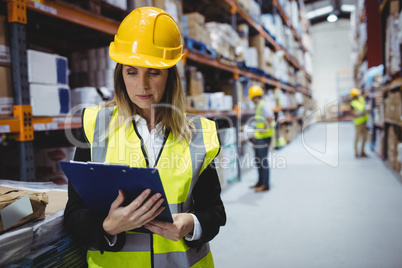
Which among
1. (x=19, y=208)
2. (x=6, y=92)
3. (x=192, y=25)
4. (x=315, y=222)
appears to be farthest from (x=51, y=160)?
(x=315, y=222)

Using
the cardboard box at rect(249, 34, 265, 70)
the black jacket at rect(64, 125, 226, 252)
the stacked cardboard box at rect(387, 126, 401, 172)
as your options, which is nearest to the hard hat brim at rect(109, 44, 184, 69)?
the black jacket at rect(64, 125, 226, 252)

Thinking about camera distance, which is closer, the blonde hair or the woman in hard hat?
the woman in hard hat

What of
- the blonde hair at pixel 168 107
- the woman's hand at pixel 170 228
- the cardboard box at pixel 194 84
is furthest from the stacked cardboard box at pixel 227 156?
the woman's hand at pixel 170 228

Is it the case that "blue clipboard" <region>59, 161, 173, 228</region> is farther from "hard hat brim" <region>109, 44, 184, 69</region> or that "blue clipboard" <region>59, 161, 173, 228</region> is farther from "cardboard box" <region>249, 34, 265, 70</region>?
"cardboard box" <region>249, 34, 265, 70</region>

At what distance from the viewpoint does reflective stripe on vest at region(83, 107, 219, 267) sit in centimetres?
107

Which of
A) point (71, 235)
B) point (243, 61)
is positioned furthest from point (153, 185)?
point (243, 61)

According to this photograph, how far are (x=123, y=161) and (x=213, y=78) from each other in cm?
501

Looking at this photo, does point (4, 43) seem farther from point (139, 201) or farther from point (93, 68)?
point (139, 201)

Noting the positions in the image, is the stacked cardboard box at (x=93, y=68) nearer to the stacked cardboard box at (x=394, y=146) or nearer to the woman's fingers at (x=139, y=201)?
the woman's fingers at (x=139, y=201)

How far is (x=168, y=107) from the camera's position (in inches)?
49.7

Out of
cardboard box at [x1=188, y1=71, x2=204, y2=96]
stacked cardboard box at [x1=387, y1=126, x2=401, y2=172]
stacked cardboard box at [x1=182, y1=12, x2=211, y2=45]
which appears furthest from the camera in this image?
stacked cardboard box at [x1=387, y1=126, x2=401, y2=172]

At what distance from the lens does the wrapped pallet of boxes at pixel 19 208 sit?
91 centimetres

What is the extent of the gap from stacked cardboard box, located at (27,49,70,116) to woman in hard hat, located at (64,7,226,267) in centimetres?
89

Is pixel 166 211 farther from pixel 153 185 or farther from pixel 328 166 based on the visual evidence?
pixel 328 166
